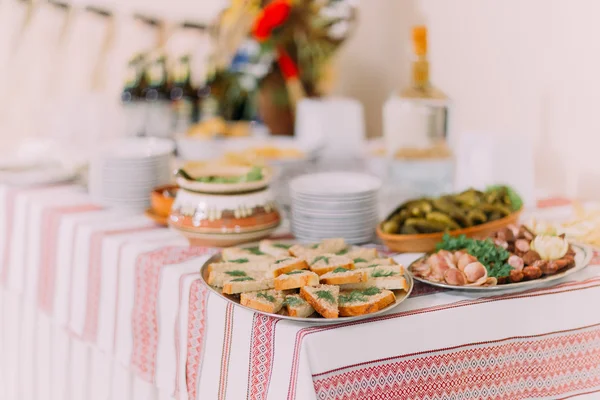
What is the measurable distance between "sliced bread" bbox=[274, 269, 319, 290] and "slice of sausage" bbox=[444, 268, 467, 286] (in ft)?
0.59

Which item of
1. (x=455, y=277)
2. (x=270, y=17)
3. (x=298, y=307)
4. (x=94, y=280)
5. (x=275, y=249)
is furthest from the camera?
(x=270, y=17)

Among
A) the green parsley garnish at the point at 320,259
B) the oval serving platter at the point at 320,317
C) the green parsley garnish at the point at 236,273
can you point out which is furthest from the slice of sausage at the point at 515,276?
the green parsley garnish at the point at 236,273

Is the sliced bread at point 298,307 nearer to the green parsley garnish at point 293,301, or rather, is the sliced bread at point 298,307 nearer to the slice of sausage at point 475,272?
the green parsley garnish at point 293,301

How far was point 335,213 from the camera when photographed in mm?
1173

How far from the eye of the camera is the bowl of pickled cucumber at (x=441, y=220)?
1098 mm

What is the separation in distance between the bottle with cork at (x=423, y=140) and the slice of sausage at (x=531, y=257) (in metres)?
0.55

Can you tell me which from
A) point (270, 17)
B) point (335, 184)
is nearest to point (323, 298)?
point (335, 184)

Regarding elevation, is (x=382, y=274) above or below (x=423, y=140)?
below

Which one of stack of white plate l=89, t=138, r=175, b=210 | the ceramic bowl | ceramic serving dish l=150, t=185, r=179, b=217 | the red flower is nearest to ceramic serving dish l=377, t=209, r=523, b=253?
the ceramic bowl

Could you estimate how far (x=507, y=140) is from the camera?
4.61 feet

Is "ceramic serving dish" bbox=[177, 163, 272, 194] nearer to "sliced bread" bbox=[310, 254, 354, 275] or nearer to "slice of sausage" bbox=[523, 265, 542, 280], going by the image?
"sliced bread" bbox=[310, 254, 354, 275]

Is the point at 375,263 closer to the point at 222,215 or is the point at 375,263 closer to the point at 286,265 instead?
the point at 286,265

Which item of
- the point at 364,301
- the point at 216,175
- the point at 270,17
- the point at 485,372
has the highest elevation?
the point at 270,17

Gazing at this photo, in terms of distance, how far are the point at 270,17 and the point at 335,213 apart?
3.51 feet
